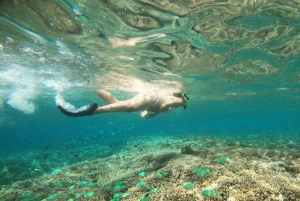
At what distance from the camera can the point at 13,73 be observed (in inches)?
800

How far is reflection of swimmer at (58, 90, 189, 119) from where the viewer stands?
273 inches

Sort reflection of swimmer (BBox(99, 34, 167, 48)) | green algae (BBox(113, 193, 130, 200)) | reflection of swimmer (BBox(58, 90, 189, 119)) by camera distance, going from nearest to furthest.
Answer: green algae (BBox(113, 193, 130, 200)) < reflection of swimmer (BBox(58, 90, 189, 119)) < reflection of swimmer (BBox(99, 34, 167, 48))

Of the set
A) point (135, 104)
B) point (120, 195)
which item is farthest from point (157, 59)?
point (120, 195)

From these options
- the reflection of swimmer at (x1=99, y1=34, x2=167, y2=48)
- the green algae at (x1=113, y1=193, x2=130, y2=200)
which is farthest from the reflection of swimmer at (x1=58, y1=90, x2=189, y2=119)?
the reflection of swimmer at (x1=99, y1=34, x2=167, y2=48)

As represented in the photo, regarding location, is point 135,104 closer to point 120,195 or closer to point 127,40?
point 120,195

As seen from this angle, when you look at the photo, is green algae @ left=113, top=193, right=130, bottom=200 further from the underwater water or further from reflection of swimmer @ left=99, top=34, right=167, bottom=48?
reflection of swimmer @ left=99, top=34, right=167, bottom=48

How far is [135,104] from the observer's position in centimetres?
858

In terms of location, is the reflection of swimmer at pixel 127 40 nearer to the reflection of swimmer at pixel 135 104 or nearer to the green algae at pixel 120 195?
the reflection of swimmer at pixel 135 104

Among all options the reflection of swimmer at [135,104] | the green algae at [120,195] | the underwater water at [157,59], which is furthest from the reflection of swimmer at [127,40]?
the green algae at [120,195]

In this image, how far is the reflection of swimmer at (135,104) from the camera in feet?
22.7

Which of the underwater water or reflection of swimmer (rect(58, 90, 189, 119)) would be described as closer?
the underwater water

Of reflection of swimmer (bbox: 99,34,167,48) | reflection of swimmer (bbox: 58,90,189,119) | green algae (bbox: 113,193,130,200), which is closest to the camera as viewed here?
green algae (bbox: 113,193,130,200)

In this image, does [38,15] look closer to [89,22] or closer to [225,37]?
[89,22]

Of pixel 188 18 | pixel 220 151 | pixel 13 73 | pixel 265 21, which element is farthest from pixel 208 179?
pixel 13 73
